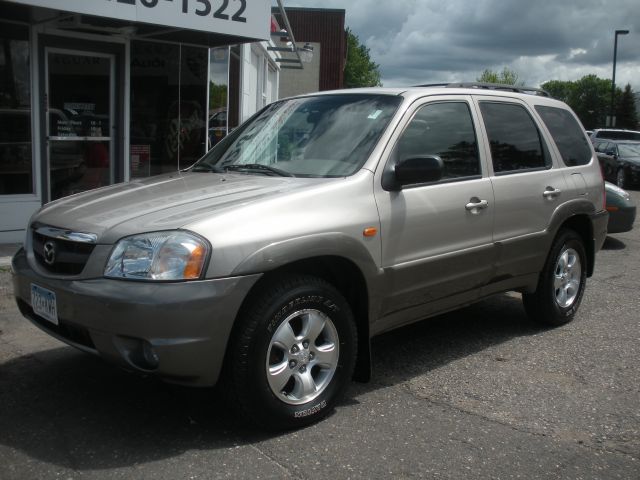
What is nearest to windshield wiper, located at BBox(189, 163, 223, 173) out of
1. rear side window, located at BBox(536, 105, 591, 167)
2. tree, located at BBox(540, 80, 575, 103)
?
rear side window, located at BBox(536, 105, 591, 167)

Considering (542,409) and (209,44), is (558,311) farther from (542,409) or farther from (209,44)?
(209,44)

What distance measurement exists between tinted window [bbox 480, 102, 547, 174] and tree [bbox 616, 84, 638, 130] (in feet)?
270

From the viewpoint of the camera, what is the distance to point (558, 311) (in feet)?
18.0

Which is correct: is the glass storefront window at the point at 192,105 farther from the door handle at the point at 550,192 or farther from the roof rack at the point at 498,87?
the door handle at the point at 550,192

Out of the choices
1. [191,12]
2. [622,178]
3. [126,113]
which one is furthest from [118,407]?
[622,178]

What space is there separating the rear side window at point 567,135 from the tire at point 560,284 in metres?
0.62

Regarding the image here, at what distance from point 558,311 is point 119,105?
646 cm

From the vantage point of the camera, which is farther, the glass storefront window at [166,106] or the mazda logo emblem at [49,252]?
the glass storefront window at [166,106]

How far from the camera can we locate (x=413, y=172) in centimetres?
383

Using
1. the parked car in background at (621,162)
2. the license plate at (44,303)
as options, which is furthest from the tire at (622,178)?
the license plate at (44,303)

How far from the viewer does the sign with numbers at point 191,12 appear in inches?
283

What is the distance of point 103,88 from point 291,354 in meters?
6.85

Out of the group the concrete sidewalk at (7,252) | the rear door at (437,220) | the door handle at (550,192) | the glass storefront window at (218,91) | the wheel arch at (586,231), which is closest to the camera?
the rear door at (437,220)

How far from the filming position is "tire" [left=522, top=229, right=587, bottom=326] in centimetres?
532
